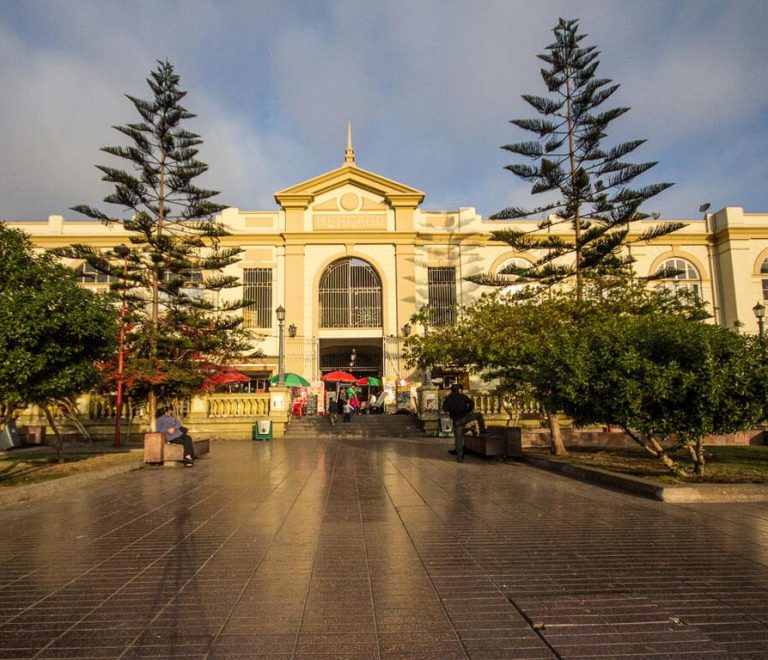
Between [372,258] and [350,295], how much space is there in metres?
2.25

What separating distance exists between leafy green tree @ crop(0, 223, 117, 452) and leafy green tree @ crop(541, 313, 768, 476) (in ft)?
24.0

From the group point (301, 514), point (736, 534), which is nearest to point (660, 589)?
point (736, 534)

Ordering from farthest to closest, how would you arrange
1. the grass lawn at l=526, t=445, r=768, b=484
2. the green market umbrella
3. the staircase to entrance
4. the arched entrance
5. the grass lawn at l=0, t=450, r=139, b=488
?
the arched entrance < the green market umbrella < the staircase to entrance < the grass lawn at l=0, t=450, r=139, b=488 < the grass lawn at l=526, t=445, r=768, b=484

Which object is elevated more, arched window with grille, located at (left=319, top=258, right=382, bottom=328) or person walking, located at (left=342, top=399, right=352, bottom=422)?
arched window with grille, located at (left=319, top=258, right=382, bottom=328)

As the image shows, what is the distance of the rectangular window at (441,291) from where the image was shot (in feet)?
97.3

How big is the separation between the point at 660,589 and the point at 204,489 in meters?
6.27

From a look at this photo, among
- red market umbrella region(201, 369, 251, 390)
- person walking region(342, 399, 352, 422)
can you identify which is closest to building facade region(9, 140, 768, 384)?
person walking region(342, 399, 352, 422)

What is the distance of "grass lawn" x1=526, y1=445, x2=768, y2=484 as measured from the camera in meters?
8.09

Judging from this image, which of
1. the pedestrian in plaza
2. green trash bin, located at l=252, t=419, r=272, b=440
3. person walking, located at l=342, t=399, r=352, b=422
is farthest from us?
person walking, located at l=342, t=399, r=352, b=422

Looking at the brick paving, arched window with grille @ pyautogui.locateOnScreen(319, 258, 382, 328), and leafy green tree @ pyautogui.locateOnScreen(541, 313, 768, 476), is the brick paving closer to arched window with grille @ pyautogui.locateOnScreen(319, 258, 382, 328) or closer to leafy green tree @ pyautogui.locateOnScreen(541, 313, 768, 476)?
leafy green tree @ pyautogui.locateOnScreen(541, 313, 768, 476)

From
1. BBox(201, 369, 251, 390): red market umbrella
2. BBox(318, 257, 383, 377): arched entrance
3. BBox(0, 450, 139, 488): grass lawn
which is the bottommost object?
BBox(0, 450, 139, 488): grass lawn

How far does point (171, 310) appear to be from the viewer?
20047 mm

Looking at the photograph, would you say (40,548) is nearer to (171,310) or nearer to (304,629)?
(304,629)

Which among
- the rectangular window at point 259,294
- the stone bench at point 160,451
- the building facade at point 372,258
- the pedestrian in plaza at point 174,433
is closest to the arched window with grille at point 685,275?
the building facade at point 372,258
